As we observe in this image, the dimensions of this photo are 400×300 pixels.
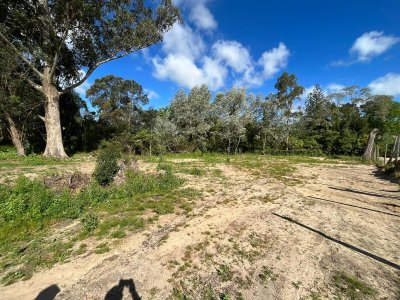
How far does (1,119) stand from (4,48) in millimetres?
4596

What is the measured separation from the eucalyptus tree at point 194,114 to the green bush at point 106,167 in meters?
19.1

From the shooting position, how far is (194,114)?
29875 millimetres

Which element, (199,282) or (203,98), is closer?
(199,282)

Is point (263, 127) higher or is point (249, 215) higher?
point (263, 127)

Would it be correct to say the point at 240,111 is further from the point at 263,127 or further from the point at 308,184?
the point at 308,184

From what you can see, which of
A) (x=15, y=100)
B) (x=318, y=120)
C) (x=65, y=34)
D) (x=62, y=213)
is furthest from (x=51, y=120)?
(x=318, y=120)

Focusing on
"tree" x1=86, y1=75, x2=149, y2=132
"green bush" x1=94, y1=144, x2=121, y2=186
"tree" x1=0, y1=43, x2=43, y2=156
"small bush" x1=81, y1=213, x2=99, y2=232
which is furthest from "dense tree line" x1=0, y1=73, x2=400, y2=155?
"small bush" x1=81, y1=213, x2=99, y2=232

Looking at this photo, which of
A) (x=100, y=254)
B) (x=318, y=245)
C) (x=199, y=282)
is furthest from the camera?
(x=318, y=245)

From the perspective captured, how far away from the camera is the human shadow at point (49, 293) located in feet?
11.2

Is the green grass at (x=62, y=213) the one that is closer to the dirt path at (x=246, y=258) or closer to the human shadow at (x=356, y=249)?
the dirt path at (x=246, y=258)

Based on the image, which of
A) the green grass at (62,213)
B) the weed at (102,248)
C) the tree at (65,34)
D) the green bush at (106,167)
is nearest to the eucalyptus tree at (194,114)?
the tree at (65,34)

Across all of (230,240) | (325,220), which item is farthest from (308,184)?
(230,240)

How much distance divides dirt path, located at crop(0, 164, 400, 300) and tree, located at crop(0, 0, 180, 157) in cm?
A: 1142

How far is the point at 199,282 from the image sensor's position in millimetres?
3814
